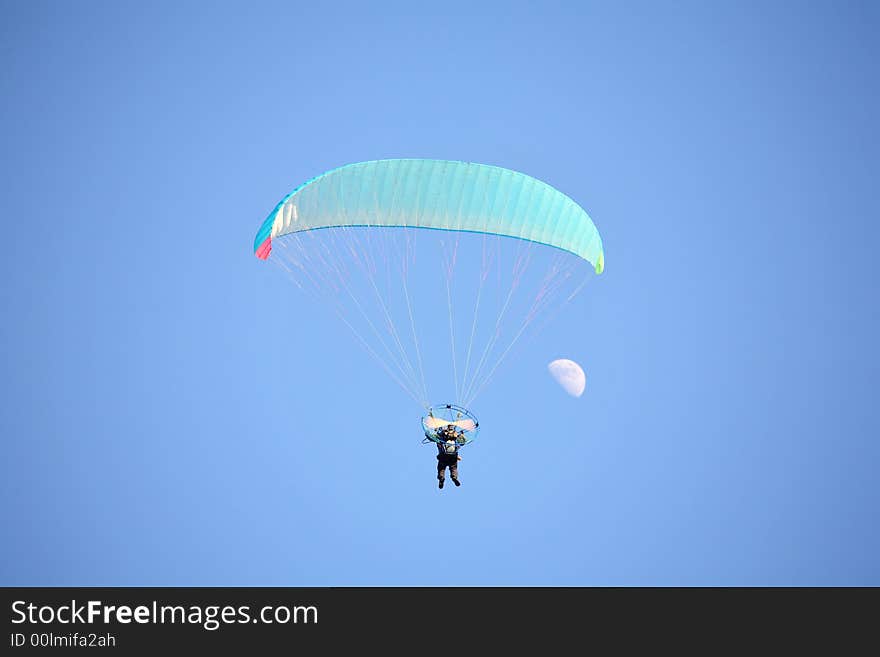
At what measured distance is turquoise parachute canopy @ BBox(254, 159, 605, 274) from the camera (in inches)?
1028

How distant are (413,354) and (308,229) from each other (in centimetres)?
380

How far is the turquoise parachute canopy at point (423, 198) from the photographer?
26.1 meters

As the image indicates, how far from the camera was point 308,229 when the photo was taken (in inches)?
1035

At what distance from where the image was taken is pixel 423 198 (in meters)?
26.1
